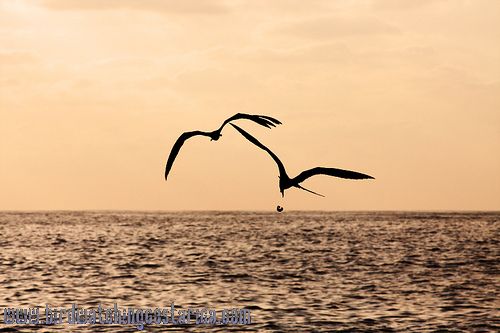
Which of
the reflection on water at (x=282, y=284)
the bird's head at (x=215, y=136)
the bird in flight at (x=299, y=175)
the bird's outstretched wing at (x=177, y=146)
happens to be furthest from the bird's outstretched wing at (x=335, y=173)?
the reflection on water at (x=282, y=284)

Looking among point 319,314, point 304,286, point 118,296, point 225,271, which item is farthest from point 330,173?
point 225,271

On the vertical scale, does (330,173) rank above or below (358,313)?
above

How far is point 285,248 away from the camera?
7888cm

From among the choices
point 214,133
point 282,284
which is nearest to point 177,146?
point 214,133

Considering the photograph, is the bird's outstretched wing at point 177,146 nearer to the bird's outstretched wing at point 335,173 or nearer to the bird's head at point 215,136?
the bird's head at point 215,136

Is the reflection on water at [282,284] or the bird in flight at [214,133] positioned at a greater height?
the bird in flight at [214,133]

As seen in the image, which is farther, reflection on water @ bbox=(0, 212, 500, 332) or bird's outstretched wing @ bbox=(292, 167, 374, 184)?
reflection on water @ bbox=(0, 212, 500, 332)

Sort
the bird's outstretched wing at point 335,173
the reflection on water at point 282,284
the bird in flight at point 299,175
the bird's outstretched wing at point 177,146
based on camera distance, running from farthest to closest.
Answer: the reflection on water at point 282,284 → the bird's outstretched wing at point 177,146 → the bird's outstretched wing at point 335,173 → the bird in flight at point 299,175

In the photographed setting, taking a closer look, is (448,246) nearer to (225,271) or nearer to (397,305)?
(225,271)

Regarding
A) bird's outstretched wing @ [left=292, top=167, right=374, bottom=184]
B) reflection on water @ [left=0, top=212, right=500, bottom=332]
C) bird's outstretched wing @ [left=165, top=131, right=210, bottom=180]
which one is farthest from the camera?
reflection on water @ [left=0, top=212, right=500, bottom=332]

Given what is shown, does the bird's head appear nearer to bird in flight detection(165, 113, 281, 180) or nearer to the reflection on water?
bird in flight detection(165, 113, 281, 180)

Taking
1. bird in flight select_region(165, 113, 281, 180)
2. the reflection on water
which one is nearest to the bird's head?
bird in flight select_region(165, 113, 281, 180)

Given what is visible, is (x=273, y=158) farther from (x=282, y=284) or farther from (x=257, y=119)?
(x=282, y=284)

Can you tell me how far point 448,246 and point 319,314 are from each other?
53.4m
